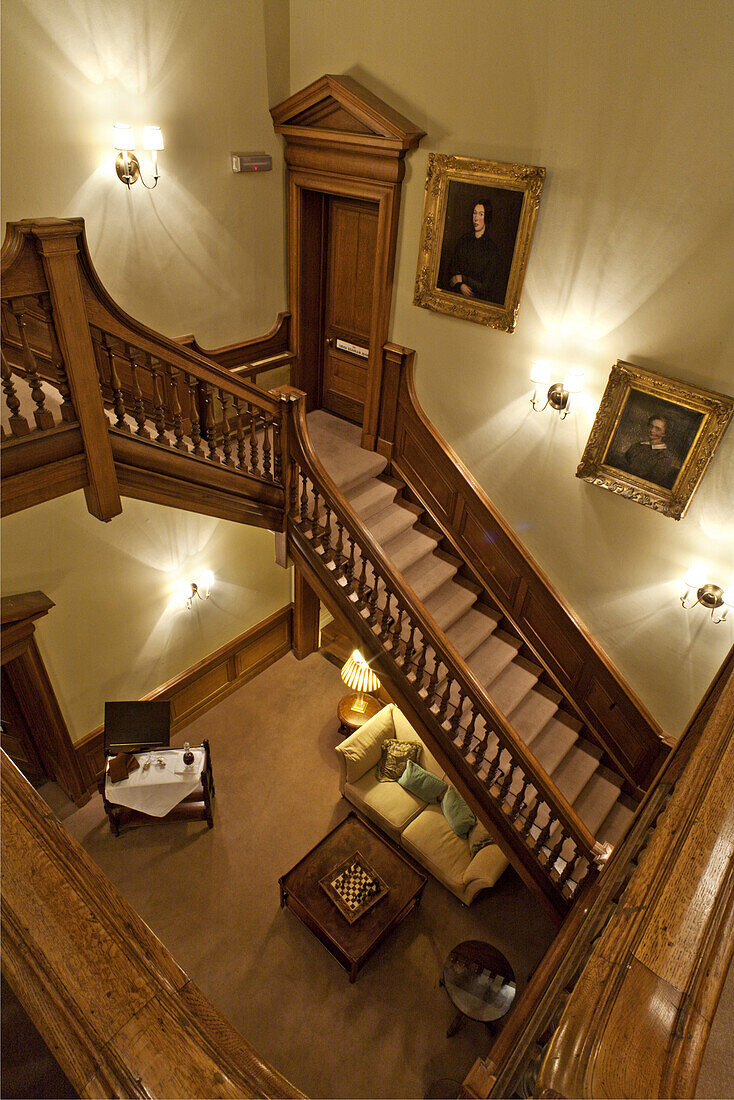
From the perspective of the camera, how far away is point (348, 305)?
6328 millimetres

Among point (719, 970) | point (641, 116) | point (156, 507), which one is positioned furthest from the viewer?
point (156, 507)

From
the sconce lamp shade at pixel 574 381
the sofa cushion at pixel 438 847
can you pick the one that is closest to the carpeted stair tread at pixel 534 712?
the sofa cushion at pixel 438 847

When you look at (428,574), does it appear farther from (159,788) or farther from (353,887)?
(159,788)

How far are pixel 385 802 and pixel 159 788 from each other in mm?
2085

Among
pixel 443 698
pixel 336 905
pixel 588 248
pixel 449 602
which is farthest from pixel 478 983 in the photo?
pixel 588 248

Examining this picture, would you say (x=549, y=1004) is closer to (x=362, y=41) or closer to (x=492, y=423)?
(x=492, y=423)

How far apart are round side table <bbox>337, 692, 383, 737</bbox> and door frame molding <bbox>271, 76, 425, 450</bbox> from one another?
10.6 feet

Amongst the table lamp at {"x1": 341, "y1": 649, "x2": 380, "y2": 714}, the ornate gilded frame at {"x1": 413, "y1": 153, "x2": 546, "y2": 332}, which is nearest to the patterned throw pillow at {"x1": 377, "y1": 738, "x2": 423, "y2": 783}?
the table lamp at {"x1": 341, "y1": 649, "x2": 380, "y2": 714}

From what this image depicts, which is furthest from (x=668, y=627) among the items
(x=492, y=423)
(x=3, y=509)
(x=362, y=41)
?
(x=362, y=41)

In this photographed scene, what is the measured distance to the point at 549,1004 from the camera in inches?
86.0

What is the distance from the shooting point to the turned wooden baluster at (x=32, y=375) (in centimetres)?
284

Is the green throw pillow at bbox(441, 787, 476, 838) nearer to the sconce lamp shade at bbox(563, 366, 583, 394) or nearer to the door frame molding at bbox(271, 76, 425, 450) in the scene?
the sconce lamp shade at bbox(563, 366, 583, 394)

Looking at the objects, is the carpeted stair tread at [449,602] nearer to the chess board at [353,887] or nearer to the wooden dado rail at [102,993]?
the chess board at [353,887]

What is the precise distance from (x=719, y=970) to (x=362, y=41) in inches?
248
